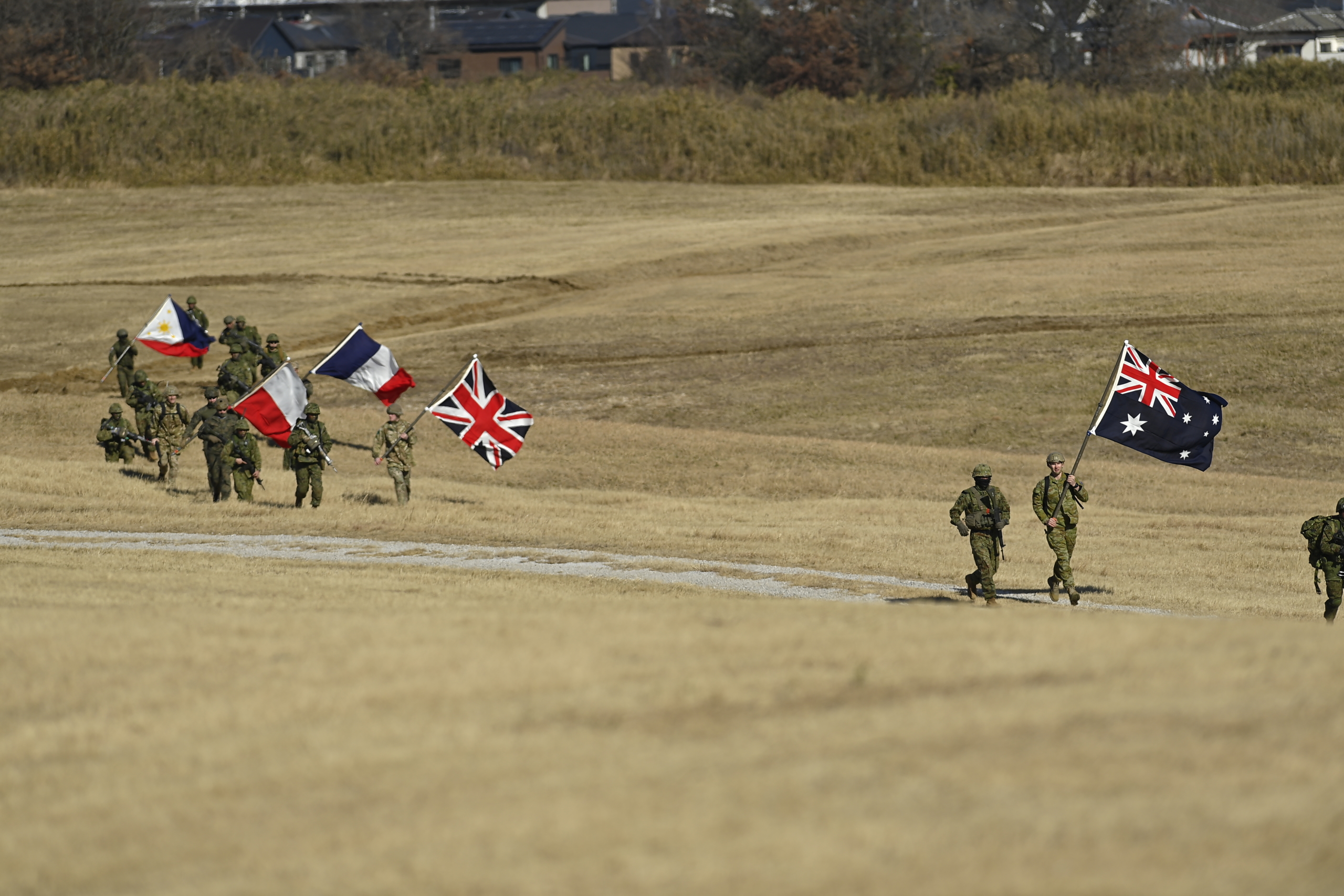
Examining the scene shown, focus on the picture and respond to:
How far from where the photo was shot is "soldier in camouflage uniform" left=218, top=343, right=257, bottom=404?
31.7 metres

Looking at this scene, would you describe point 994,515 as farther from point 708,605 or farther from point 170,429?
point 170,429

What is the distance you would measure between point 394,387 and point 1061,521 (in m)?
15.2

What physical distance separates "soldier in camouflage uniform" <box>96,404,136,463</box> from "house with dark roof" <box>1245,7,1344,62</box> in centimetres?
12303

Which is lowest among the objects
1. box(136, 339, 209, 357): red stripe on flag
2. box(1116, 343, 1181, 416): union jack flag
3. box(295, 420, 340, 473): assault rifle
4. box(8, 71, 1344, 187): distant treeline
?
box(295, 420, 340, 473): assault rifle

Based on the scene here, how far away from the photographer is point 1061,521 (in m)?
18.4

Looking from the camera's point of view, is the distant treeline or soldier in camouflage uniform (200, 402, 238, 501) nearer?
soldier in camouflage uniform (200, 402, 238, 501)

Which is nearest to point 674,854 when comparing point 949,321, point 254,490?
point 254,490

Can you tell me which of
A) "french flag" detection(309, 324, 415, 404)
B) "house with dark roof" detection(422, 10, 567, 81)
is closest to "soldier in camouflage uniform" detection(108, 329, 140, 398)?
"french flag" detection(309, 324, 415, 404)

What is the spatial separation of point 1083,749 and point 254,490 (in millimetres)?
21693

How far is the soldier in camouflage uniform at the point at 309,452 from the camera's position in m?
24.5

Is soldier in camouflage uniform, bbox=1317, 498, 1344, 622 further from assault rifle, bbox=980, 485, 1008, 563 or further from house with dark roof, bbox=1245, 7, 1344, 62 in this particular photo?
house with dark roof, bbox=1245, 7, 1344, 62

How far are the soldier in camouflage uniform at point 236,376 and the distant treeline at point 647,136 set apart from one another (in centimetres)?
3632

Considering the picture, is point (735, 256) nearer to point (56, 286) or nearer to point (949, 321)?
point (949, 321)

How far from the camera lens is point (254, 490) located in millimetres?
27969
